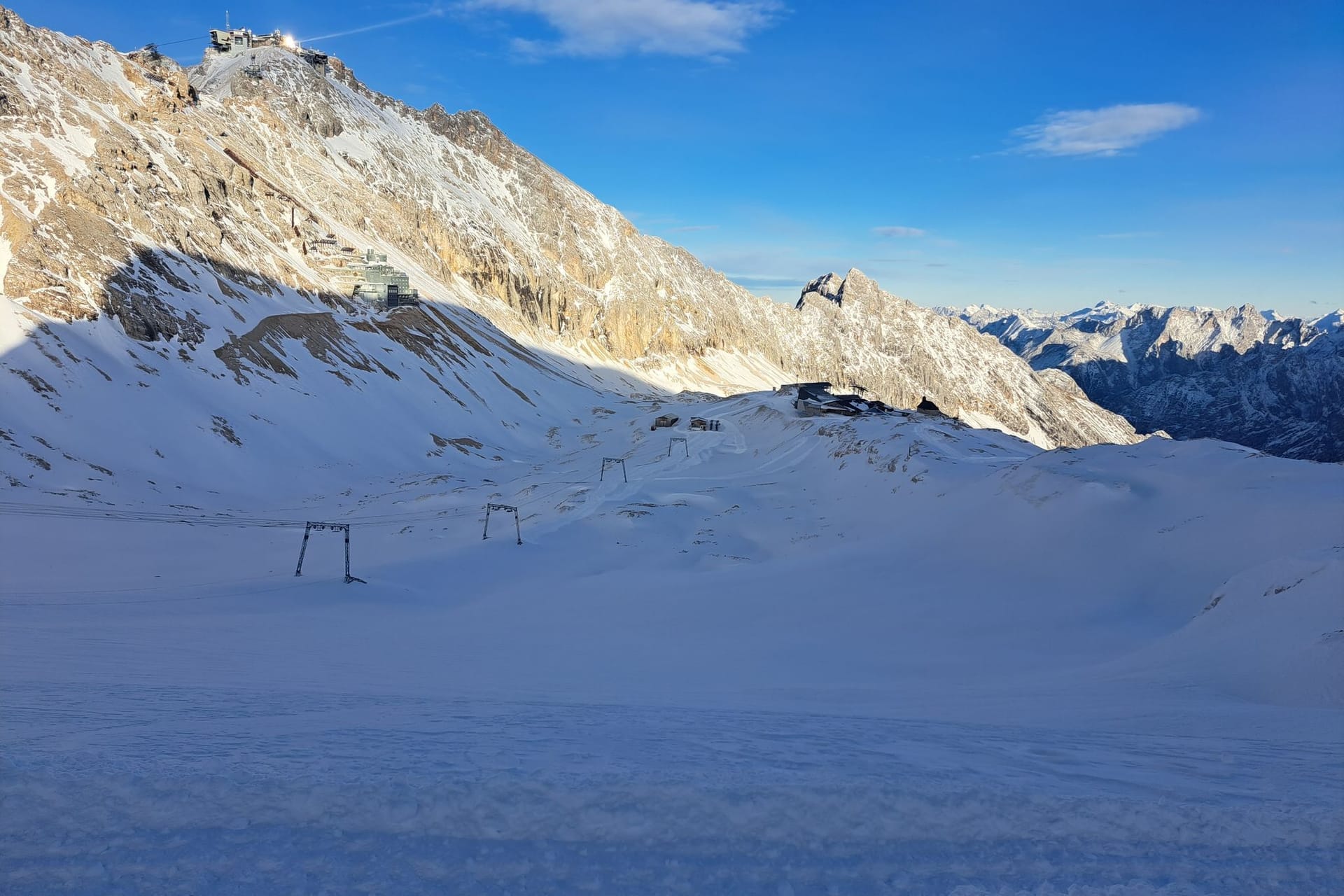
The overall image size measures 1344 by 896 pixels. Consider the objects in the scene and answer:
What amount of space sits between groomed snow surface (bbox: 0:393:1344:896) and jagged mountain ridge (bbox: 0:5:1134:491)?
86.0 ft

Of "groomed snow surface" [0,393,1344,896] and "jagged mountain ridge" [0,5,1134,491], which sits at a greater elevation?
"jagged mountain ridge" [0,5,1134,491]

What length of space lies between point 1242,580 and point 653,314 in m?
134

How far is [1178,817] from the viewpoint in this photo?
3.62 meters

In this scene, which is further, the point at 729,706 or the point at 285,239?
the point at 285,239

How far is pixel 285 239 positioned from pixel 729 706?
7949 centimetres

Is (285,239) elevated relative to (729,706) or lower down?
elevated

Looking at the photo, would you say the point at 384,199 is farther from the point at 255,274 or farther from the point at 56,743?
the point at 56,743

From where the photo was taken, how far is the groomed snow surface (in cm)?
318

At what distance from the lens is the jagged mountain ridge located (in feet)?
144

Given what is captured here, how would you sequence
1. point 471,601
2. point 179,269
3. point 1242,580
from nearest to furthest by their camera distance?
point 1242,580
point 471,601
point 179,269

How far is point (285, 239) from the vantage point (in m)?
72.6

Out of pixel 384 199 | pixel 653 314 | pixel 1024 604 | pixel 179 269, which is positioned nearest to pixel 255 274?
pixel 179 269

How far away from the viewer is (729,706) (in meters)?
7.46

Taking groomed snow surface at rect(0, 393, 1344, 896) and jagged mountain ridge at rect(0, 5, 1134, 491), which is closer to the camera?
groomed snow surface at rect(0, 393, 1344, 896)
